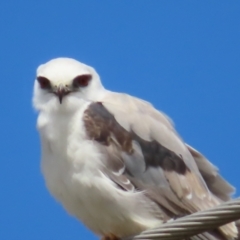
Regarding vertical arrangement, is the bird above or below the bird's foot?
above

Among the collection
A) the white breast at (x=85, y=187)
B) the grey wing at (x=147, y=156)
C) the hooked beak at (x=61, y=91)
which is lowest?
the white breast at (x=85, y=187)

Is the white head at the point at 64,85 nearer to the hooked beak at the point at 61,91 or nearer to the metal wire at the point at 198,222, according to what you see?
the hooked beak at the point at 61,91

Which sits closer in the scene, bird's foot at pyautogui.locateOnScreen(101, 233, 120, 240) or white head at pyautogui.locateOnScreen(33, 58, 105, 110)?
bird's foot at pyautogui.locateOnScreen(101, 233, 120, 240)

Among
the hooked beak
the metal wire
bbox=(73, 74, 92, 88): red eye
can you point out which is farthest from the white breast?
the metal wire

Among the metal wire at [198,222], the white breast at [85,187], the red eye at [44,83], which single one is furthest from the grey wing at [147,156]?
the metal wire at [198,222]

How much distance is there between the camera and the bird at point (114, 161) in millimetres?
5035

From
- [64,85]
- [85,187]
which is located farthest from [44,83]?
[85,187]

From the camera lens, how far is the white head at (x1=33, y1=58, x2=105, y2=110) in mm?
5511

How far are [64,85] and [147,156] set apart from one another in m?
0.80

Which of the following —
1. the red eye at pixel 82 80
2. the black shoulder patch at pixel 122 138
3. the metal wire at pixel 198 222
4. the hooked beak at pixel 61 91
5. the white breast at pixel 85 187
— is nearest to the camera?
the metal wire at pixel 198 222

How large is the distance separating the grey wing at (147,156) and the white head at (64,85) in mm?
186

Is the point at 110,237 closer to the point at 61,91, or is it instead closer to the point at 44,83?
the point at 61,91

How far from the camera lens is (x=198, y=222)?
3498 millimetres

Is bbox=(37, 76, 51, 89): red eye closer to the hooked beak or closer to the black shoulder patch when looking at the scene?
the hooked beak
